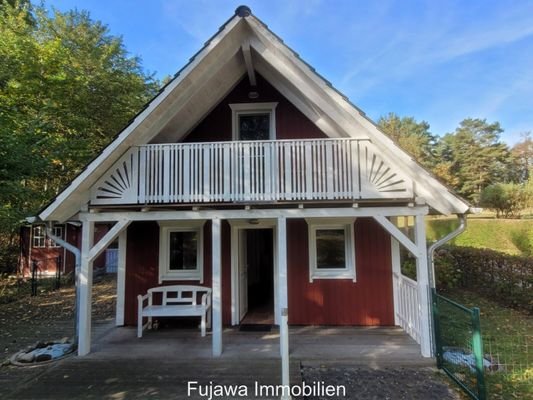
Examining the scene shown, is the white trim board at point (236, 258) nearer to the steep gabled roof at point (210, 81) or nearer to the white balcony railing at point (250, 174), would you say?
the white balcony railing at point (250, 174)

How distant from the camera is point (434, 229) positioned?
2186 cm

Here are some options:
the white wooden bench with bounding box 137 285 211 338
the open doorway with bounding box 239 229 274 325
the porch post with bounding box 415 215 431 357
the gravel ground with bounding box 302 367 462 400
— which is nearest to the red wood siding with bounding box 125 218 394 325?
the white wooden bench with bounding box 137 285 211 338

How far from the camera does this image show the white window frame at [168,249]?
25.3 feet

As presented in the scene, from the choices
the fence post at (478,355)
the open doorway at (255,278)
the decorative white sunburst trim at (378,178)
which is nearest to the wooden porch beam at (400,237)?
the decorative white sunburst trim at (378,178)

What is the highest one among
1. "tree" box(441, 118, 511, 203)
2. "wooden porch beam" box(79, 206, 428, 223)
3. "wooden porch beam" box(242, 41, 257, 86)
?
"tree" box(441, 118, 511, 203)

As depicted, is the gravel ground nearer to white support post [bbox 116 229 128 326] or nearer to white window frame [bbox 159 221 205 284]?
white window frame [bbox 159 221 205 284]

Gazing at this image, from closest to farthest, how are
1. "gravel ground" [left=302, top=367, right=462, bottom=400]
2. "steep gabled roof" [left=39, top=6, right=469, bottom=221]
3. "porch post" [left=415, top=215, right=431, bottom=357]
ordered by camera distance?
1. "gravel ground" [left=302, top=367, right=462, bottom=400]
2. "porch post" [left=415, top=215, right=431, bottom=357]
3. "steep gabled roof" [left=39, top=6, right=469, bottom=221]

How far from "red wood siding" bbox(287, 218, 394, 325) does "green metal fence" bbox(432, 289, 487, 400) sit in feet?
4.58

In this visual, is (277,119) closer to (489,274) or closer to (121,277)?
(121,277)

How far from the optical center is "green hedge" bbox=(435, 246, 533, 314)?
8945 mm

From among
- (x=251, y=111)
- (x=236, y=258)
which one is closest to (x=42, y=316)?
(x=236, y=258)

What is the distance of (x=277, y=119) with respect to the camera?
7777 millimetres

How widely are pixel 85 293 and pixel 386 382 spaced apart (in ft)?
17.3

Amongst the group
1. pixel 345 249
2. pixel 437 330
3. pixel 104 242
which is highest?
pixel 104 242
